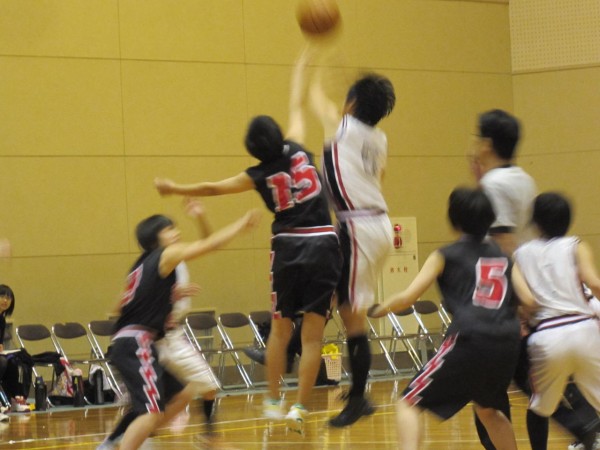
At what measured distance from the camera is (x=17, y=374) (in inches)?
430

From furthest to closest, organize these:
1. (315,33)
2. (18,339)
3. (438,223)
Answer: (438,223)
(18,339)
(315,33)

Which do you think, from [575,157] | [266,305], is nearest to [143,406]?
[266,305]

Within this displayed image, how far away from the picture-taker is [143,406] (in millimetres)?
5238

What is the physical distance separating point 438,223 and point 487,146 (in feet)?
31.7

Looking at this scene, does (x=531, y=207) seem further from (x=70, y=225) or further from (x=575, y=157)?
(x=575, y=157)

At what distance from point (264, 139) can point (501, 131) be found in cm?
122

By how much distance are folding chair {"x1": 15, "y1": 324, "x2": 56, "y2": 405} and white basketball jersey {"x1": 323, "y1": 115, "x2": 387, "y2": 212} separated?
6.62 metres

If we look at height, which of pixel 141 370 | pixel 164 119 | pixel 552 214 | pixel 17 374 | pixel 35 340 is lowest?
pixel 17 374

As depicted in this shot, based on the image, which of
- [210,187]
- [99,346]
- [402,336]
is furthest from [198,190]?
[402,336]

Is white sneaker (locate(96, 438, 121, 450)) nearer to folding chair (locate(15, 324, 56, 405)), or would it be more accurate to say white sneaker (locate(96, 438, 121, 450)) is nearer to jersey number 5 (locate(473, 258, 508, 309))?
jersey number 5 (locate(473, 258, 508, 309))

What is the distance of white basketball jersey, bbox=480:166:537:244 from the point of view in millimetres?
5168

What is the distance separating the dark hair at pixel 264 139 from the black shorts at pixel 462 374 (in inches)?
63.4

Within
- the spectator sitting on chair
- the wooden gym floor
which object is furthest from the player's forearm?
the spectator sitting on chair

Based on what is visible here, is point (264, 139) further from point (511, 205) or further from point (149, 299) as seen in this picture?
point (511, 205)
